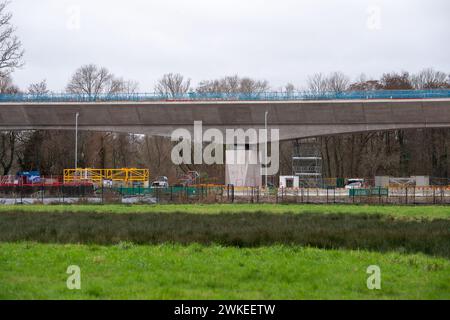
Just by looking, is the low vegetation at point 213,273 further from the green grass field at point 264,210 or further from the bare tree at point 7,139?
the bare tree at point 7,139

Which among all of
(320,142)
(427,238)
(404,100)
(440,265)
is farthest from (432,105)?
(440,265)

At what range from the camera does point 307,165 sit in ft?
237

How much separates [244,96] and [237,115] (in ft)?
7.12

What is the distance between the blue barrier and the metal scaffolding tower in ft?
36.7

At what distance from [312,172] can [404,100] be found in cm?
1819

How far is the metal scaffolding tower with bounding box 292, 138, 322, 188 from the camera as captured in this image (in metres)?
69.3

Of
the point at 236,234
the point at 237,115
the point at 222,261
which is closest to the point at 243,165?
the point at 237,115

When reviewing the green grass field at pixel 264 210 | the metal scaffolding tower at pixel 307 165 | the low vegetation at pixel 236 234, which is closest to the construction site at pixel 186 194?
the green grass field at pixel 264 210

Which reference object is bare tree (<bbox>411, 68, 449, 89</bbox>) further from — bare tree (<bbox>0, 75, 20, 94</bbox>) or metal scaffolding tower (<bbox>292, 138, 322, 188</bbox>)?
bare tree (<bbox>0, 75, 20, 94</bbox>)

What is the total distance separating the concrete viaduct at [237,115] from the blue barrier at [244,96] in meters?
1.14

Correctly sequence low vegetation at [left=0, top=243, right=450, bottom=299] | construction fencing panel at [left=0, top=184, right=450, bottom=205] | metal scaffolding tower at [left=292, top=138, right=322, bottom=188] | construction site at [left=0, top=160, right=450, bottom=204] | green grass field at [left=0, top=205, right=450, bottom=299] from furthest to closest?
metal scaffolding tower at [left=292, top=138, right=322, bottom=188]
construction site at [left=0, top=160, right=450, bottom=204]
construction fencing panel at [left=0, top=184, right=450, bottom=205]
green grass field at [left=0, top=205, right=450, bottom=299]
low vegetation at [left=0, top=243, right=450, bottom=299]

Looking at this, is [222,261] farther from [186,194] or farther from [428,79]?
[428,79]

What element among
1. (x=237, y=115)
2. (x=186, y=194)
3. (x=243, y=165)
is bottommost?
(x=186, y=194)

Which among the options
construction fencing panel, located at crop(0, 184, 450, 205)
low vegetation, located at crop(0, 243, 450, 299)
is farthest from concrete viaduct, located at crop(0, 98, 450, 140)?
low vegetation, located at crop(0, 243, 450, 299)
